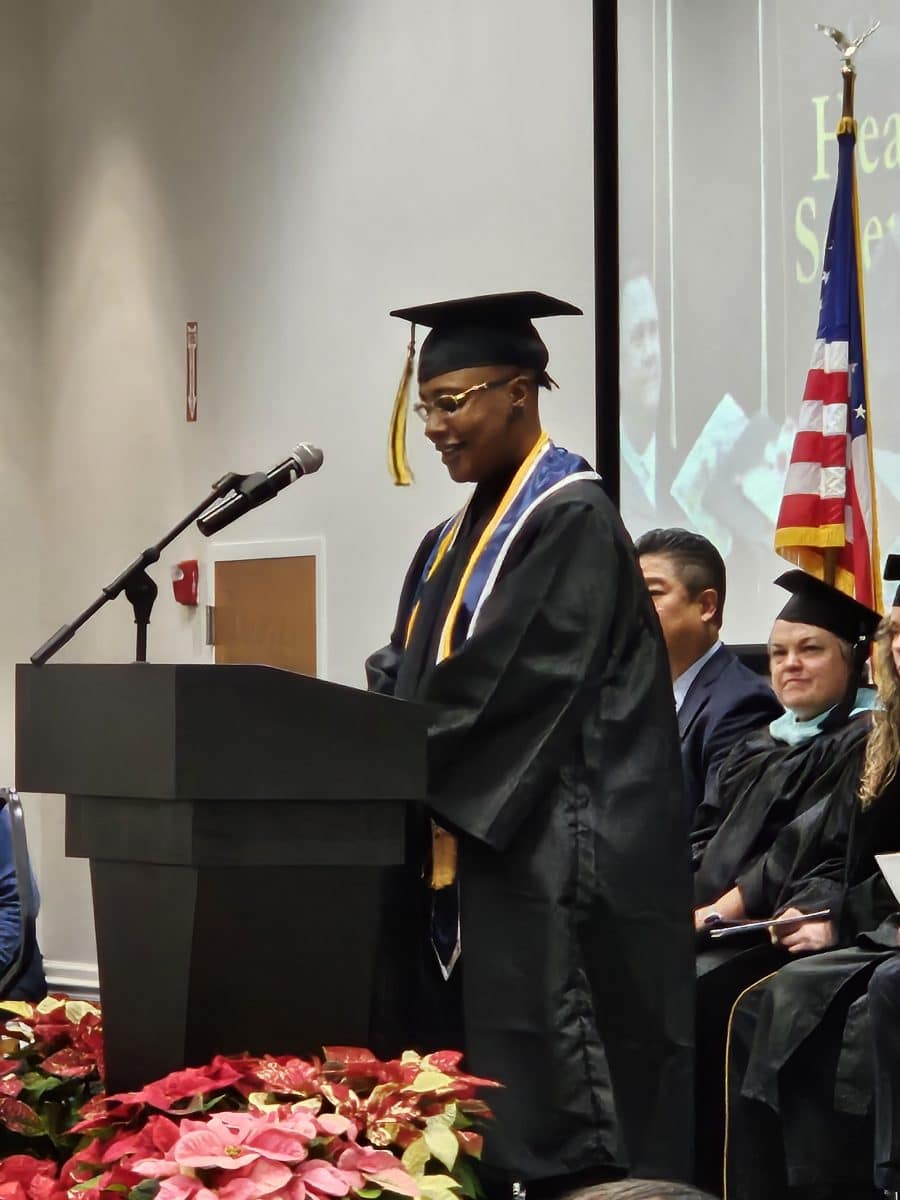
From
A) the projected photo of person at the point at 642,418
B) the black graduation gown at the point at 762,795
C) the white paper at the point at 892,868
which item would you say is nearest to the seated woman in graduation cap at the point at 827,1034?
the white paper at the point at 892,868

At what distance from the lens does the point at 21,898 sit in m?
4.58

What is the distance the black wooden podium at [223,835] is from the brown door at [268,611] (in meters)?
4.40

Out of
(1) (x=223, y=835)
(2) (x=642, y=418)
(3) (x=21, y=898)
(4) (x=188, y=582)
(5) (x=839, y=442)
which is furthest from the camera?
(4) (x=188, y=582)

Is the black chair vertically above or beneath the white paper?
beneath

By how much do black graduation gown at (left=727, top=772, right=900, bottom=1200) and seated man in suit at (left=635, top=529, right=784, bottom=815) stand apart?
2.96 ft

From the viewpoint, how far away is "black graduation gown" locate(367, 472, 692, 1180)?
2557 mm

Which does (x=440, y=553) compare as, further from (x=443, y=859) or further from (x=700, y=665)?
(x=700, y=665)

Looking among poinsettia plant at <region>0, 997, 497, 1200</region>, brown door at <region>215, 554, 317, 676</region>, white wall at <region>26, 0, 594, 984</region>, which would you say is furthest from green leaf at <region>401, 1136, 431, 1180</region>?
brown door at <region>215, 554, 317, 676</region>

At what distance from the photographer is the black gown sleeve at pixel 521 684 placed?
8.36ft

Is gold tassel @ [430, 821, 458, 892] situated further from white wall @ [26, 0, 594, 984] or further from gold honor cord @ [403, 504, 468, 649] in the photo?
white wall @ [26, 0, 594, 984]

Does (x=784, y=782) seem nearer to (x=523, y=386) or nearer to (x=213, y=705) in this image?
(x=523, y=386)

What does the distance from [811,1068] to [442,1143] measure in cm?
164

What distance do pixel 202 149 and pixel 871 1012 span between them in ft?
17.0

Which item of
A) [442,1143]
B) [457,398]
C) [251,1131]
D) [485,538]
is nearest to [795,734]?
[485,538]
